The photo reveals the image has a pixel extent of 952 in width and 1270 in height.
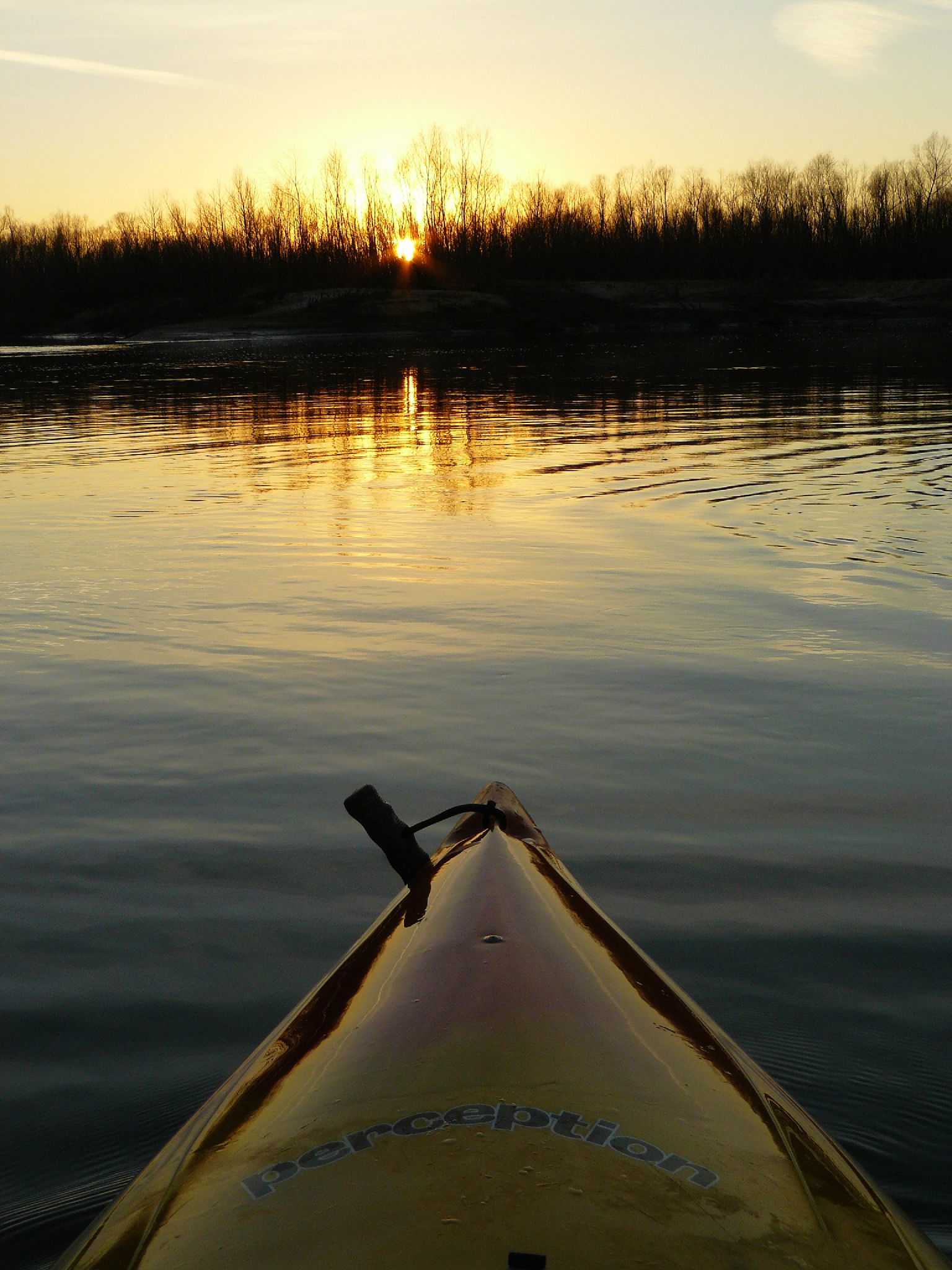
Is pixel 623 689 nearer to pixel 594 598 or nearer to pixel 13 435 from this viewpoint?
pixel 594 598

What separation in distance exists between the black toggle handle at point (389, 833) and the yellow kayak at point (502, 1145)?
1.86ft

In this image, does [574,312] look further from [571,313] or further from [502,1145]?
[502,1145]

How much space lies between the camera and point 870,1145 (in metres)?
2.53

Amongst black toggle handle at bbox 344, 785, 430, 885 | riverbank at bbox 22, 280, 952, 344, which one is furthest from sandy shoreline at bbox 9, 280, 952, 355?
black toggle handle at bbox 344, 785, 430, 885

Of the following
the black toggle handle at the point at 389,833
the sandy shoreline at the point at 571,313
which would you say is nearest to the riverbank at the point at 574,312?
the sandy shoreline at the point at 571,313

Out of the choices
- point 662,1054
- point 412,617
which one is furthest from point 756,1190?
point 412,617

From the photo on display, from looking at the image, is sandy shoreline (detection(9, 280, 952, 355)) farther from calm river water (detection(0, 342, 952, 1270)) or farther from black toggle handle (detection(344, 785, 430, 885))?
black toggle handle (detection(344, 785, 430, 885))

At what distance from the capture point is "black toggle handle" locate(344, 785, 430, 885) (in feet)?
9.77

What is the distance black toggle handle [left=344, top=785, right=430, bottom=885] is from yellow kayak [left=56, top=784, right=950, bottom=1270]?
57cm

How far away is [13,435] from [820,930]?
56.9 ft

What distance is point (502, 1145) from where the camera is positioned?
5.42 feet

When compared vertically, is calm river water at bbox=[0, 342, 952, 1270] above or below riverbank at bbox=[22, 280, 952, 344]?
below

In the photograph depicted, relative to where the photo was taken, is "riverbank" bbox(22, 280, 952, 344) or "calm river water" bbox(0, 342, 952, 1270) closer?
"calm river water" bbox(0, 342, 952, 1270)

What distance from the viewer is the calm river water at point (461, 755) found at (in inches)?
115
